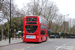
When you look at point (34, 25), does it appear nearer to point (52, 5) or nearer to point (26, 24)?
point (26, 24)

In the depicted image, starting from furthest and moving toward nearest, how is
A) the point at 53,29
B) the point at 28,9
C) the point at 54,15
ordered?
the point at 53,29 < the point at 54,15 < the point at 28,9

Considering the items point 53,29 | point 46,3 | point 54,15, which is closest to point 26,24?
point 46,3

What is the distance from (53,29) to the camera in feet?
257

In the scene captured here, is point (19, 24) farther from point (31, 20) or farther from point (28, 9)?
point (31, 20)

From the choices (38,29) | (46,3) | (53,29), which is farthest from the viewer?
(53,29)

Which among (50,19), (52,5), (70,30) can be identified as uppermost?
(52,5)

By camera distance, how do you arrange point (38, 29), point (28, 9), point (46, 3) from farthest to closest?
point (46, 3)
point (28, 9)
point (38, 29)

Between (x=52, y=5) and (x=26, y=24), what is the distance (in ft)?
110

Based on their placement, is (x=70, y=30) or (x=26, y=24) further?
(x=70, y=30)

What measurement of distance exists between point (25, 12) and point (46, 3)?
9642 millimetres

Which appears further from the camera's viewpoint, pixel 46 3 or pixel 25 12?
pixel 46 3

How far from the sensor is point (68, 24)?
272 feet

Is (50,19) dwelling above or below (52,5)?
below

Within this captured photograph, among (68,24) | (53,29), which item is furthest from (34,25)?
(68,24)
